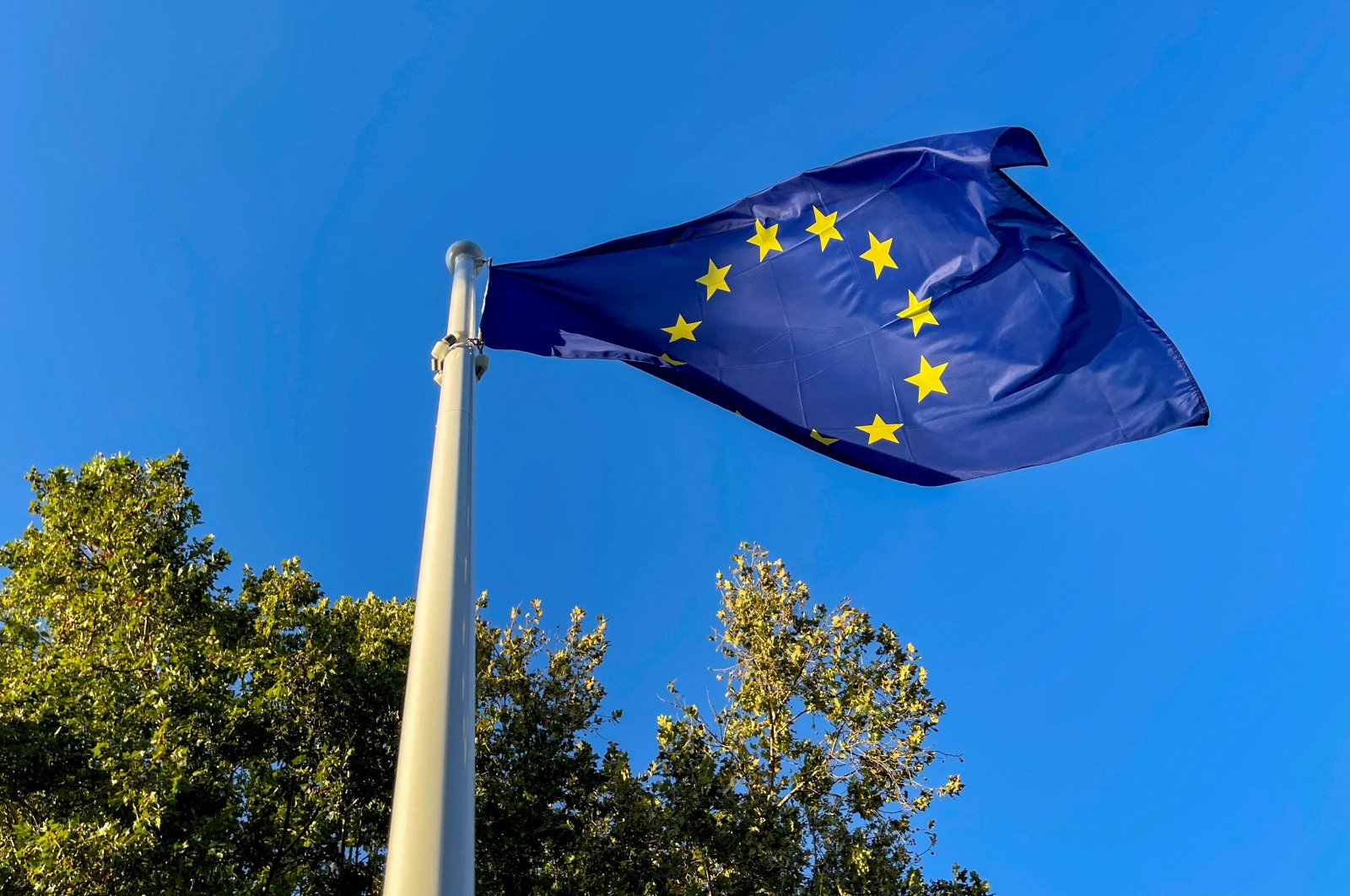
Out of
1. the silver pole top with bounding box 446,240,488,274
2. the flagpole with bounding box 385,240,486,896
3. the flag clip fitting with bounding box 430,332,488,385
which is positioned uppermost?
the silver pole top with bounding box 446,240,488,274

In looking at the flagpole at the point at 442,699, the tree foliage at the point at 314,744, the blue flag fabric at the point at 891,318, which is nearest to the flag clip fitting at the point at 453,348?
the flagpole at the point at 442,699

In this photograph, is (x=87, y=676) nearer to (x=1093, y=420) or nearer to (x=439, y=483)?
(x=439, y=483)

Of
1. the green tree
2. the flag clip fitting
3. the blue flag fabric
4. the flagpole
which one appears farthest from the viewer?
the green tree

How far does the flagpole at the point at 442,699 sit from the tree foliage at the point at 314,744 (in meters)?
10.2

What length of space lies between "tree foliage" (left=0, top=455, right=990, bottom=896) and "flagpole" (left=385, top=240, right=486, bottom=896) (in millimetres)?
10214

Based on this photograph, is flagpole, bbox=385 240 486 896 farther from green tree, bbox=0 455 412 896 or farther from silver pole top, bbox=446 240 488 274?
green tree, bbox=0 455 412 896

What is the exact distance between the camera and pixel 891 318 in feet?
35.8

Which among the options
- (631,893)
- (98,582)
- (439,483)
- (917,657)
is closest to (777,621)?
(917,657)

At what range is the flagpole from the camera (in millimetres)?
3678

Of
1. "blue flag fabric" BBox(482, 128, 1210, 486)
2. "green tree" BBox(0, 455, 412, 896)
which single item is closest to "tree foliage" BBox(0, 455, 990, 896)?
"green tree" BBox(0, 455, 412, 896)

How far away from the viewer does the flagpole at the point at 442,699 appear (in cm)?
368

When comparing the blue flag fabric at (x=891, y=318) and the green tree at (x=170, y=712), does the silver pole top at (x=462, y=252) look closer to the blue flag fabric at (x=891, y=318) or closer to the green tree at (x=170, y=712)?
the blue flag fabric at (x=891, y=318)

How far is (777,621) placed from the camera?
2000 cm

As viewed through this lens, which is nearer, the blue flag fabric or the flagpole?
the flagpole
